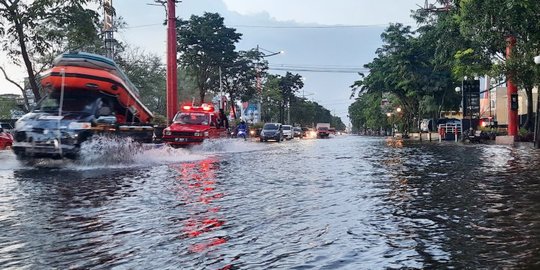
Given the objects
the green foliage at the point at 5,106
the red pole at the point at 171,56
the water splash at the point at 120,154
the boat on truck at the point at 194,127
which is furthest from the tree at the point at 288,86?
the water splash at the point at 120,154

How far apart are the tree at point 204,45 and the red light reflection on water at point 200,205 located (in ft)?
119

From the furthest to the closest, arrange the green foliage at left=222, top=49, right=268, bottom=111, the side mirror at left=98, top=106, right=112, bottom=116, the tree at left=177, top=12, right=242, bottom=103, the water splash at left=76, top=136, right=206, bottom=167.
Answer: the green foliage at left=222, top=49, right=268, bottom=111 < the tree at left=177, top=12, right=242, bottom=103 < the side mirror at left=98, top=106, right=112, bottom=116 < the water splash at left=76, top=136, right=206, bottom=167

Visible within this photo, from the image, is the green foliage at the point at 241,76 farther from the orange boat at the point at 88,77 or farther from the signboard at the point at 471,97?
the orange boat at the point at 88,77

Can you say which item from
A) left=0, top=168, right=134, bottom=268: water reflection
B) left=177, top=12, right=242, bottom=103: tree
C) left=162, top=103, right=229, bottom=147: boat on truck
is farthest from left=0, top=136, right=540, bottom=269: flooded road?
left=177, top=12, right=242, bottom=103: tree

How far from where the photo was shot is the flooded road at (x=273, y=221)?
14.9 feet

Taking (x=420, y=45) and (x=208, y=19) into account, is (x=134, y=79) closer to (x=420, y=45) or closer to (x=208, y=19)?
(x=208, y=19)

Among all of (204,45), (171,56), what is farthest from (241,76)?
(171,56)

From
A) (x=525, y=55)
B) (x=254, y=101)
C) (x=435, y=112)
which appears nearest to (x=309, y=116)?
(x=254, y=101)

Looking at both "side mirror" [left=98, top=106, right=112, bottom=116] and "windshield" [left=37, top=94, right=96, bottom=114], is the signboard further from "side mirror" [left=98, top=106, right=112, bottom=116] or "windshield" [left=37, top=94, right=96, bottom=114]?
"windshield" [left=37, top=94, right=96, bottom=114]

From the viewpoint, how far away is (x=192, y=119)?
77.9 ft

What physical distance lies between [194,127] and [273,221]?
16680 millimetres

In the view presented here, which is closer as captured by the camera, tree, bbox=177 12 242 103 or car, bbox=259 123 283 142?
car, bbox=259 123 283 142

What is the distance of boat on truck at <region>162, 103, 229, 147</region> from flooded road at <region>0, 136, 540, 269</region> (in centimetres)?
1005

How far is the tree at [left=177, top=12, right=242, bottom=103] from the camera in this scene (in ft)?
157
